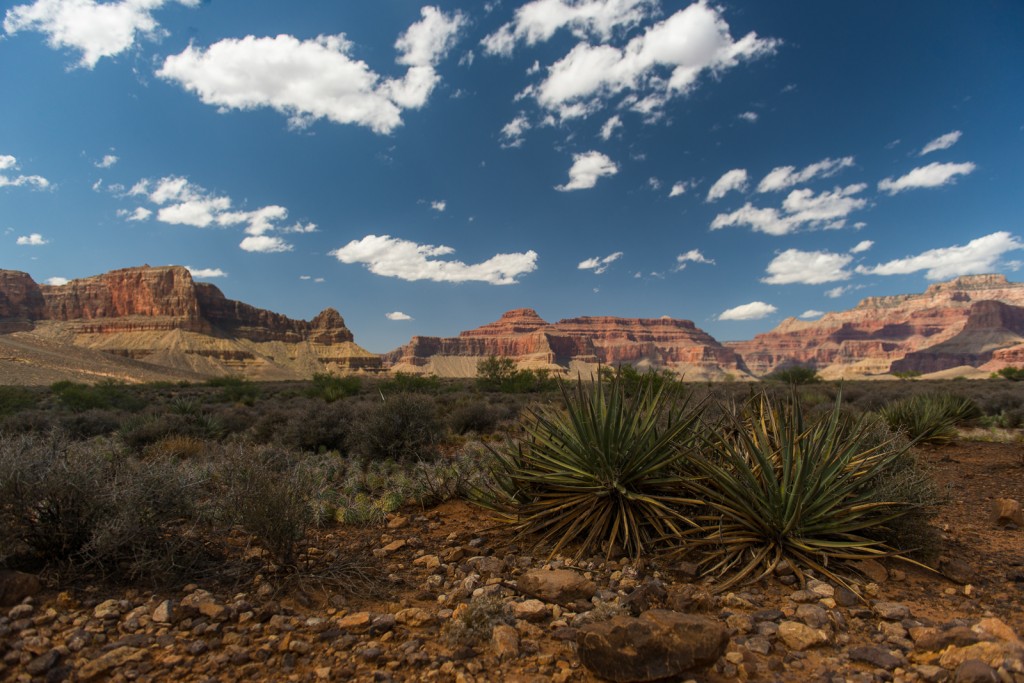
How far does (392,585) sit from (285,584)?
0.72 m

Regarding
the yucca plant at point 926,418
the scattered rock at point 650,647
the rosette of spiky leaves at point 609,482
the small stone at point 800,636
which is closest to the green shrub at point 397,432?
the rosette of spiky leaves at point 609,482

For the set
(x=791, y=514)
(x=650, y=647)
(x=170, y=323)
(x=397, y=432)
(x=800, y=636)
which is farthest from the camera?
(x=170, y=323)

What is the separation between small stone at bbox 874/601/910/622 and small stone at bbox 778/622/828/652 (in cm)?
51

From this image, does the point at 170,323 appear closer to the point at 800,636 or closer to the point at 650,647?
the point at 650,647

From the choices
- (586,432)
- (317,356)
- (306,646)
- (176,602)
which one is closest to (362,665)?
(306,646)

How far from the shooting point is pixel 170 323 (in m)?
121

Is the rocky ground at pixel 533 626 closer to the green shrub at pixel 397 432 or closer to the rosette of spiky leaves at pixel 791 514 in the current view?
the rosette of spiky leaves at pixel 791 514

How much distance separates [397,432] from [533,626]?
19.4 feet

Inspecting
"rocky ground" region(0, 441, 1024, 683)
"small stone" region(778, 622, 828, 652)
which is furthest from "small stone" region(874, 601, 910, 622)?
"small stone" region(778, 622, 828, 652)

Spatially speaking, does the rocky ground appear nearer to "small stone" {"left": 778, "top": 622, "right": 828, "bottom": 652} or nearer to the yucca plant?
"small stone" {"left": 778, "top": 622, "right": 828, "bottom": 652}

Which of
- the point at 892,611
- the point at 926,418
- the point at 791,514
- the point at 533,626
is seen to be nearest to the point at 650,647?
the point at 533,626

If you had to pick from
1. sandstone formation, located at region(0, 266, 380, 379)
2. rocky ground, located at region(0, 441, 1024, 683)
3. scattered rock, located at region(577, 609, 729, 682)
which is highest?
sandstone formation, located at region(0, 266, 380, 379)

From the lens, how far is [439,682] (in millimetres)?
2514

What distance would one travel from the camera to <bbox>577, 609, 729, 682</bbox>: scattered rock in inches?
94.3
